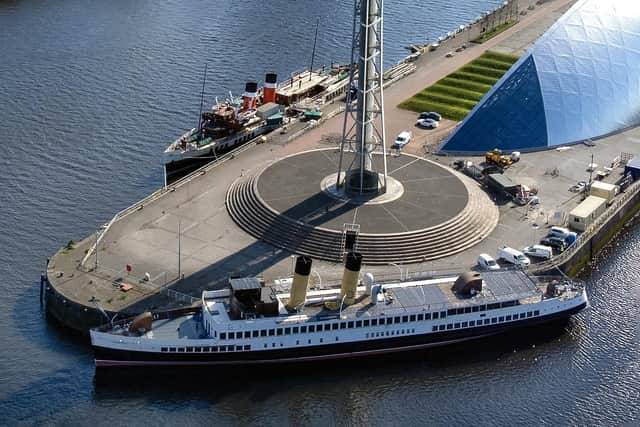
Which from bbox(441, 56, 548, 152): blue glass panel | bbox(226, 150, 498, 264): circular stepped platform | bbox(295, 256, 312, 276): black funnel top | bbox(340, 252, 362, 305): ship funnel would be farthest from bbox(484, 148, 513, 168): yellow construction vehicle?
bbox(295, 256, 312, 276): black funnel top

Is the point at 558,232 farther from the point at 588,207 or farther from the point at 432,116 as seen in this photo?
the point at 432,116

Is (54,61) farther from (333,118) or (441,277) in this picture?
(441,277)

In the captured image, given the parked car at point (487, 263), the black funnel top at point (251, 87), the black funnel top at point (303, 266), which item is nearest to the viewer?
the black funnel top at point (303, 266)

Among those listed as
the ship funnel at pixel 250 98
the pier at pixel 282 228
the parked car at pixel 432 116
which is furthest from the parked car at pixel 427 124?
the ship funnel at pixel 250 98

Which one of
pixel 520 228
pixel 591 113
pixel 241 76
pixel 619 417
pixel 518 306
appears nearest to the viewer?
pixel 619 417

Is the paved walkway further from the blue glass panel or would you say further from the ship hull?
the blue glass panel

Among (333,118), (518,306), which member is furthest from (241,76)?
(518,306)

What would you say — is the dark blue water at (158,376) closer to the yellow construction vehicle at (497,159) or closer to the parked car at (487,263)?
the parked car at (487,263)
